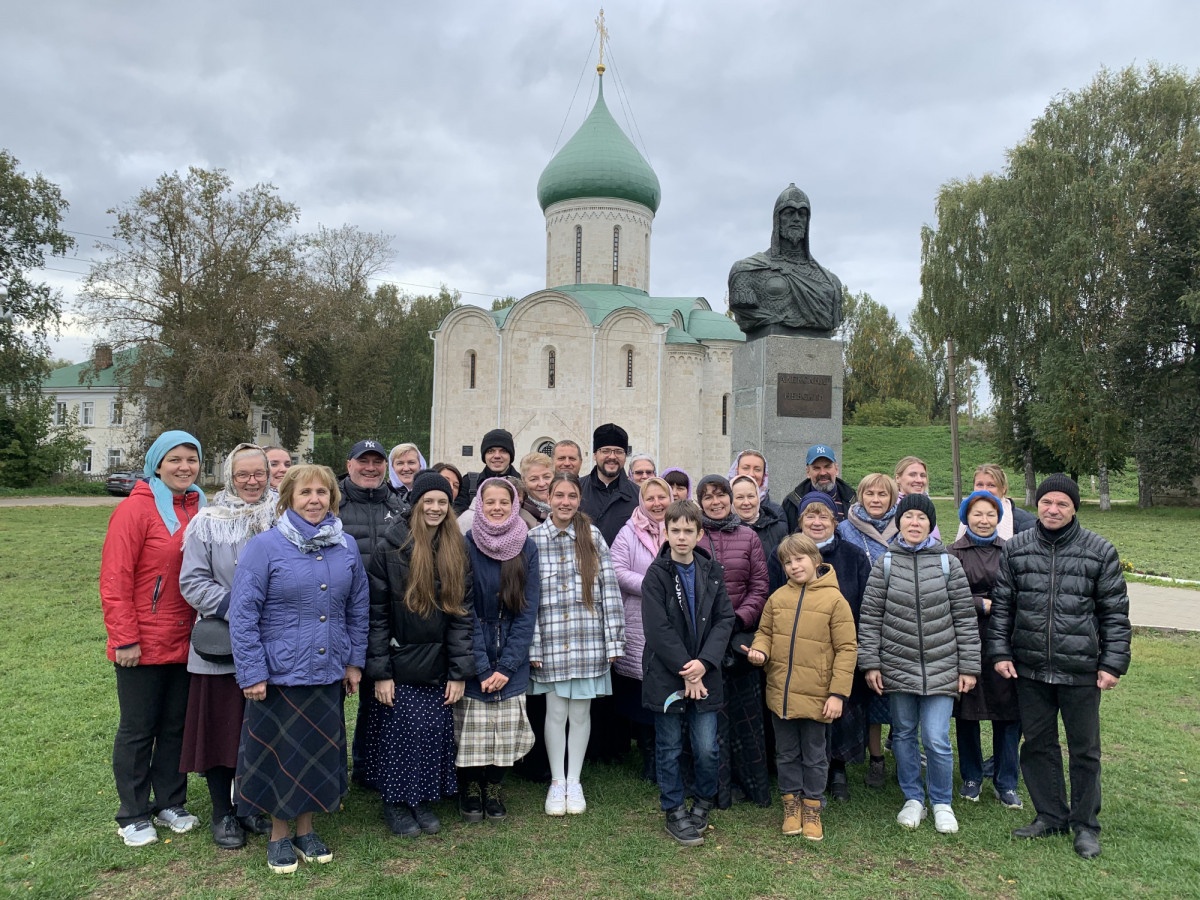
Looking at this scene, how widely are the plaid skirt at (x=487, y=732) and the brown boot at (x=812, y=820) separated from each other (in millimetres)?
1441

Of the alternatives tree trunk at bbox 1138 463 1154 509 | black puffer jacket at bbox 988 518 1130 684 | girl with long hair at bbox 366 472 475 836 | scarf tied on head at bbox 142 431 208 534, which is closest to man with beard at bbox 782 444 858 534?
black puffer jacket at bbox 988 518 1130 684

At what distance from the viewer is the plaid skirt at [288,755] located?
143 inches

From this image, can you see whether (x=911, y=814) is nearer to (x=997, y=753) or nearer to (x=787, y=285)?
(x=997, y=753)

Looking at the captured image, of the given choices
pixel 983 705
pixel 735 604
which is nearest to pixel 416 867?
pixel 735 604

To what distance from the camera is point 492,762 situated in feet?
13.3

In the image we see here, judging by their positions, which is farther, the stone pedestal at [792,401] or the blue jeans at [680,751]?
the stone pedestal at [792,401]

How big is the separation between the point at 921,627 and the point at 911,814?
96 cm

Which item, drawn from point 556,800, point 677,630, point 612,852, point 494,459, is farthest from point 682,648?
point 494,459

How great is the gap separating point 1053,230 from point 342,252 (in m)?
25.9

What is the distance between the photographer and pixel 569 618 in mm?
4273

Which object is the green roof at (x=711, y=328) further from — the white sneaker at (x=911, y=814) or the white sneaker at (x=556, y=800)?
the white sneaker at (x=556, y=800)

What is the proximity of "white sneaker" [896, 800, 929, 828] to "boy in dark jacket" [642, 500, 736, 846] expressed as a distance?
99 centimetres

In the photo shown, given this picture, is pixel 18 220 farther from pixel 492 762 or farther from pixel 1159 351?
pixel 1159 351

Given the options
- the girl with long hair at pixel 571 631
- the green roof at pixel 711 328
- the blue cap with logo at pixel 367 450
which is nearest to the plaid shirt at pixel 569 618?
the girl with long hair at pixel 571 631
